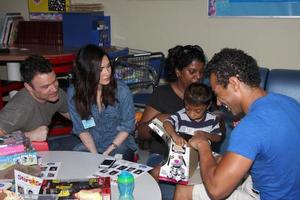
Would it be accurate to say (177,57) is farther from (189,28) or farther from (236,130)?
(189,28)

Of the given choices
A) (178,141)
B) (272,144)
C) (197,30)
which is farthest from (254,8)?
(272,144)

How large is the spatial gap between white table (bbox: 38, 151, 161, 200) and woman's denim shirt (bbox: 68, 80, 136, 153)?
526 mm

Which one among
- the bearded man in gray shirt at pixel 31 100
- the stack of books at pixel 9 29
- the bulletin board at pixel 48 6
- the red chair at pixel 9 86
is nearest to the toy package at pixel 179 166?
the bearded man in gray shirt at pixel 31 100

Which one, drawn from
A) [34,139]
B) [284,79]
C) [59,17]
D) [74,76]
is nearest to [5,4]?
[59,17]

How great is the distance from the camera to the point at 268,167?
1550 mm

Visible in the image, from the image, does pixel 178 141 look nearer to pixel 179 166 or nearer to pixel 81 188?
pixel 179 166

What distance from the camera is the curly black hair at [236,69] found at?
1.59 metres

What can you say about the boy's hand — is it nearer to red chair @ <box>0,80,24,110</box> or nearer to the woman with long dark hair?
the woman with long dark hair

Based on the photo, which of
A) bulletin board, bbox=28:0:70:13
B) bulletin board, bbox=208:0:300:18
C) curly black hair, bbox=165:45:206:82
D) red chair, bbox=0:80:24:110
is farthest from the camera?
bulletin board, bbox=28:0:70:13

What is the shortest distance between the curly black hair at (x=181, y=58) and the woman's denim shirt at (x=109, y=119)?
0.32 meters

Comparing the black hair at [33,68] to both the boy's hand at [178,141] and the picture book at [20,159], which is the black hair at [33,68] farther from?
the boy's hand at [178,141]

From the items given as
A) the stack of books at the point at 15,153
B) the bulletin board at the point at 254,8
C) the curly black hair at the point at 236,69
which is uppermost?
the bulletin board at the point at 254,8

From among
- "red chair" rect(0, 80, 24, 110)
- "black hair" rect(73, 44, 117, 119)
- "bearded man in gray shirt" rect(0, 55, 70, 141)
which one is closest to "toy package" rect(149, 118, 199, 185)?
"black hair" rect(73, 44, 117, 119)

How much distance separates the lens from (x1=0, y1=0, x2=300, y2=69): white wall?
3588 mm
